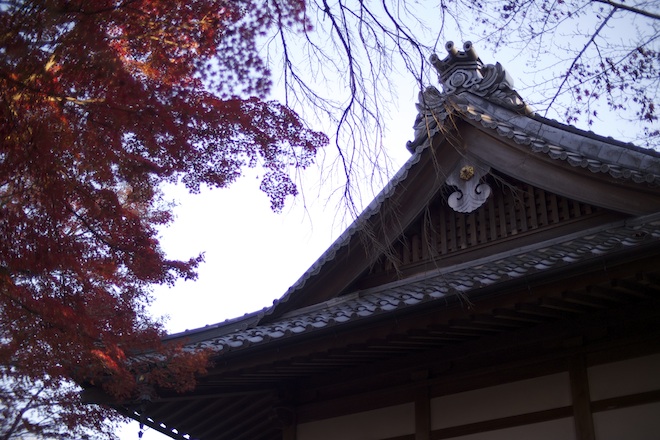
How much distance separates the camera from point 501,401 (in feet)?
23.7

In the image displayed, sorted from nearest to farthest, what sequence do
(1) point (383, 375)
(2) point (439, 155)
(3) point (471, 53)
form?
(1) point (383, 375)
(2) point (439, 155)
(3) point (471, 53)

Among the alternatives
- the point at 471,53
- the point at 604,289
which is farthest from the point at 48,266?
the point at 471,53

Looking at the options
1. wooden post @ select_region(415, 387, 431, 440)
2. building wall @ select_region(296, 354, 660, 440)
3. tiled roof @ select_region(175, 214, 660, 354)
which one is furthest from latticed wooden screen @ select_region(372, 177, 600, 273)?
building wall @ select_region(296, 354, 660, 440)

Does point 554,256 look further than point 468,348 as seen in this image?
No

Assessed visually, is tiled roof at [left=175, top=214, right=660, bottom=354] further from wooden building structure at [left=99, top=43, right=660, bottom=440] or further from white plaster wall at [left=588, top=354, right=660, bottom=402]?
white plaster wall at [left=588, top=354, right=660, bottom=402]

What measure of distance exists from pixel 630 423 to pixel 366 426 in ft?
9.06

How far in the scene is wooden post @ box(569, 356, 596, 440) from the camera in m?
6.55

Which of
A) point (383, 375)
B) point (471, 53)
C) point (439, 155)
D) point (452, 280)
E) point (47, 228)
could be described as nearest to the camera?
point (47, 228)

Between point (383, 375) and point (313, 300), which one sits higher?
point (313, 300)

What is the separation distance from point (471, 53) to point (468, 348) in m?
4.56

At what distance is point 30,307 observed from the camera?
671 centimetres

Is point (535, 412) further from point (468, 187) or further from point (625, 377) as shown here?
point (468, 187)

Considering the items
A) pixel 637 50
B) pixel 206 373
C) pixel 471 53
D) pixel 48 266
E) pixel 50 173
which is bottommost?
pixel 206 373

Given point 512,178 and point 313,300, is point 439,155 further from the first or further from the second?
point 313,300
